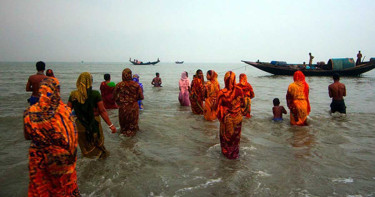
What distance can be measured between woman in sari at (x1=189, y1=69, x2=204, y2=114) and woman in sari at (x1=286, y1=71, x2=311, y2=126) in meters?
2.67

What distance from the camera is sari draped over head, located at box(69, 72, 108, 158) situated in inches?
142

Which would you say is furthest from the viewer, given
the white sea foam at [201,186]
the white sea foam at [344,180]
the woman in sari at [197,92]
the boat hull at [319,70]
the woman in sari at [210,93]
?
the boat hull at [319,70]

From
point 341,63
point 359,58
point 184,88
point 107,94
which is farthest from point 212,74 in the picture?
point 359,58

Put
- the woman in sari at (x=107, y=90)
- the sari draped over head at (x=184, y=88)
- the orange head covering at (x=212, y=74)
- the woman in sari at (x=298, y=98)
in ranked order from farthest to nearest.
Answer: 1. the sari draped over head at (x=184, y=88)
2. the woman in sari at (x=107, y=90)
3. the orange head covering at (x=212, y=74)
4. the woman in sari at (x=298, y=98)

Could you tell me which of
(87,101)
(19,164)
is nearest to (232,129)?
(87,101)

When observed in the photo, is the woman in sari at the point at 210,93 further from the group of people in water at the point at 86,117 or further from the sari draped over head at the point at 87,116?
the sari draped over head at the point at 87,116

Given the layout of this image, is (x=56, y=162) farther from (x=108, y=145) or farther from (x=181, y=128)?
(x=181, y=128)

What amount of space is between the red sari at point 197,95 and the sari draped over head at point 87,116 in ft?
13.8

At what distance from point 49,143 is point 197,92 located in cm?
596

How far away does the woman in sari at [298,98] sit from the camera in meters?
6.35

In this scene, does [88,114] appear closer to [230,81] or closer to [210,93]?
[230,81]

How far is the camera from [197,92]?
8055 millimetres

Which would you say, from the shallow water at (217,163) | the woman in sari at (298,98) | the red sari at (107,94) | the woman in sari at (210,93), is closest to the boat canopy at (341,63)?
the shallow water at (217,163)

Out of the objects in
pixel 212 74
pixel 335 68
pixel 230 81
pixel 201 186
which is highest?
pixel 335 68
